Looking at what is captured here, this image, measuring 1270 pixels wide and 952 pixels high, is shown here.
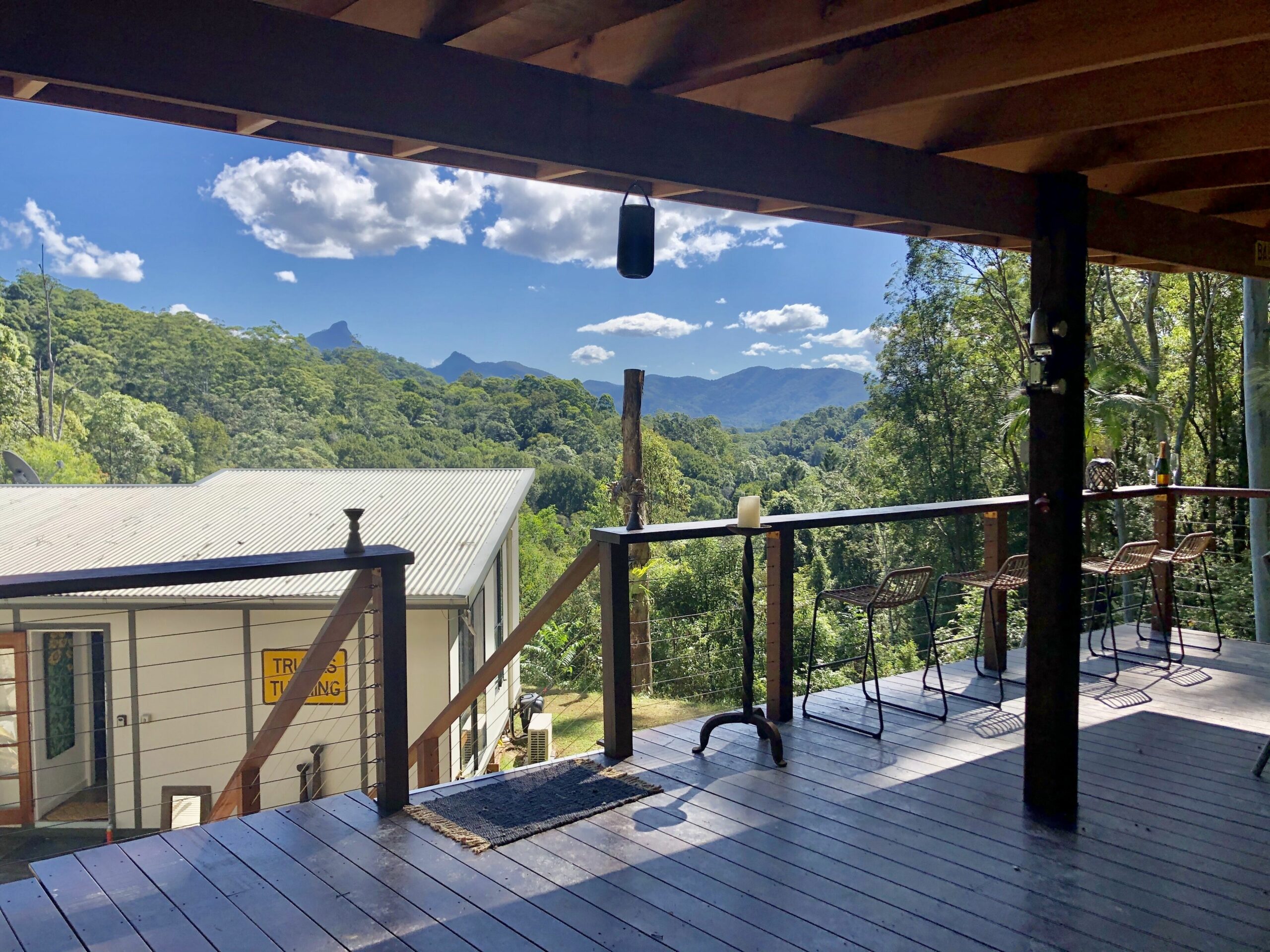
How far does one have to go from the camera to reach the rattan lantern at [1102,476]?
4.84 m

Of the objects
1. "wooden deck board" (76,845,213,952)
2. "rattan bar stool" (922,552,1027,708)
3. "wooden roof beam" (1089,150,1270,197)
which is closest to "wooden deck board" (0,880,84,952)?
"wooden deck board" (76,845,213,952)

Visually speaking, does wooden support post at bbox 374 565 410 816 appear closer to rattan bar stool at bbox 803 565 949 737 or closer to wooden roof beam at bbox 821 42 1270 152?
rattan bar stool at bbox 803 565 949 737

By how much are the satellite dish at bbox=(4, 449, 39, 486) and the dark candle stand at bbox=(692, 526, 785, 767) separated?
14.1m

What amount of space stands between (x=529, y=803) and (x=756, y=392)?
6222 cm

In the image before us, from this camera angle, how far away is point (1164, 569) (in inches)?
201

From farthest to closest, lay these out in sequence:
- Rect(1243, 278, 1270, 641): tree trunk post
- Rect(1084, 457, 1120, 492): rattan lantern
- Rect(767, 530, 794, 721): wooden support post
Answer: Rect(1243, 278, 1270, 641): tree trunk post < Rect(1084, 457, 1120, 492): rattan lantern < Rect(767, 530, 794, 721): wooden support post

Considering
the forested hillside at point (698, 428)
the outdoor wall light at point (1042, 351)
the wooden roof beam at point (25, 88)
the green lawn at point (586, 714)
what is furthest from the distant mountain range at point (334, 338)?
the wooden roof beam at point (25, 88)

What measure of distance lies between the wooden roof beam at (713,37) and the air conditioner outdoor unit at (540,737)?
32.3 ft

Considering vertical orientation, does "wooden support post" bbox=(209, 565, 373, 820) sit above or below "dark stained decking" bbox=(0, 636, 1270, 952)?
above

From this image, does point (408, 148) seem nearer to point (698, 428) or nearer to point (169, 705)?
point (169, 705)

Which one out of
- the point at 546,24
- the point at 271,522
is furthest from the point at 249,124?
the point at 271,522

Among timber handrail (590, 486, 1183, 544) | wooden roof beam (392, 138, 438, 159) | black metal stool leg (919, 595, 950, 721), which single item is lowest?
black metal stool leg (919, 595, 950, 721)

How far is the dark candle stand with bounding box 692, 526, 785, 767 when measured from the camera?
347 centimetres

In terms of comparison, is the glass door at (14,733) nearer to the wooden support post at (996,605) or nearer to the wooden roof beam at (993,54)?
the wooden support post at (996,605)
